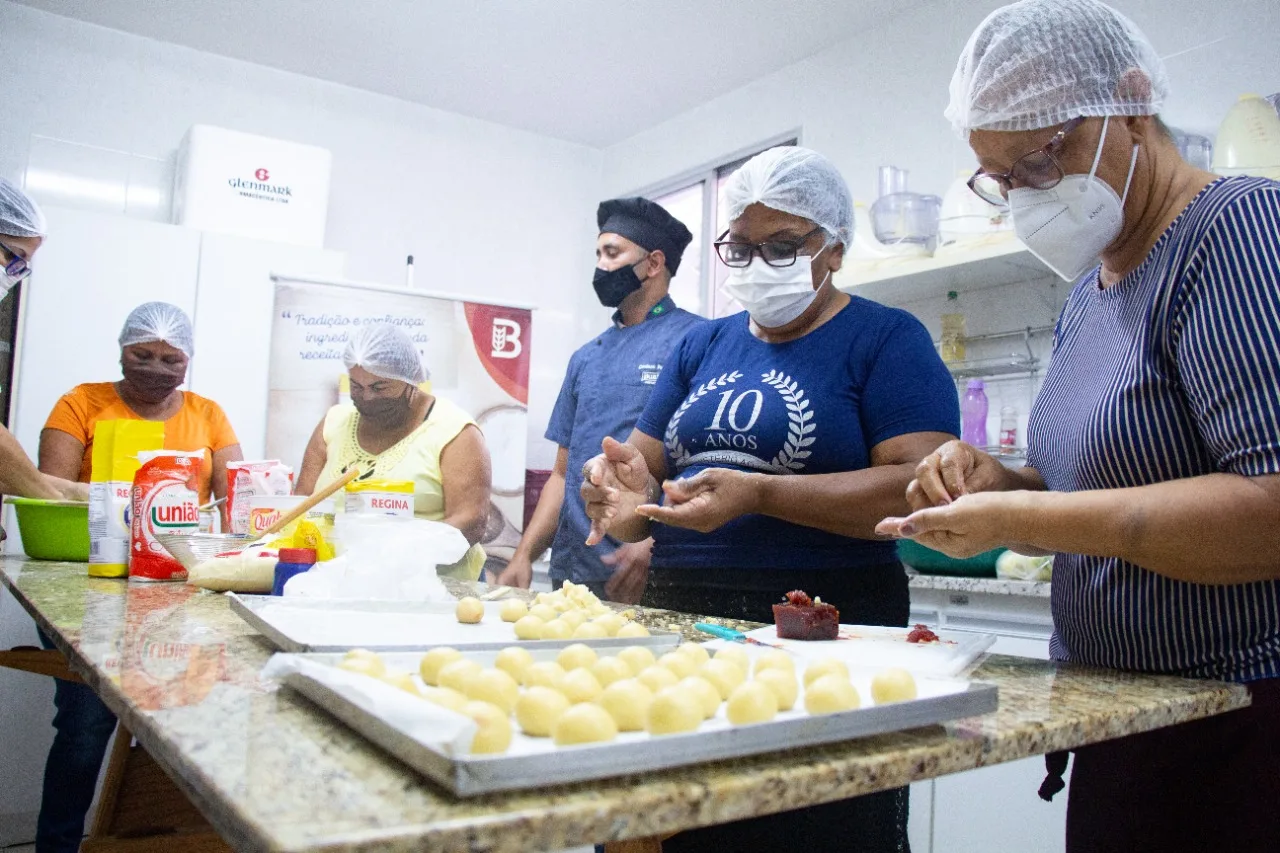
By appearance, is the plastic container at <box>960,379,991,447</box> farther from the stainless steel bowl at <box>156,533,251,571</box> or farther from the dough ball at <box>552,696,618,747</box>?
the dough ball at <box>552,696,618,747</box>

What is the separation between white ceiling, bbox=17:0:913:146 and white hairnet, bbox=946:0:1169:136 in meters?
2.99

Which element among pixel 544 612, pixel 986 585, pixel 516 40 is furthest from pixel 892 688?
pixel 516 40

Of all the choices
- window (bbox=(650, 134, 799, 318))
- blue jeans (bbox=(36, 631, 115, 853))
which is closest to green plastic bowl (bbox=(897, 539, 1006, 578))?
window (bbox=(650, 134, 799, 318))

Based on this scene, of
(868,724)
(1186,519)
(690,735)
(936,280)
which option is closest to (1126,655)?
(1186,519)

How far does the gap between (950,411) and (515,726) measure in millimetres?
987

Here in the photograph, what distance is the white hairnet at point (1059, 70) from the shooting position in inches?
39.2

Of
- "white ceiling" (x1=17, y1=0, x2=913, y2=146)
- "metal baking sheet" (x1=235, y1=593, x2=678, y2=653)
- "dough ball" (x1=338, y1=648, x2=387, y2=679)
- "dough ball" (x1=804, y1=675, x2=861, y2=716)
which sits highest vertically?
"white ceiling" (x1=17, y1=0, x2=913, y2=146)

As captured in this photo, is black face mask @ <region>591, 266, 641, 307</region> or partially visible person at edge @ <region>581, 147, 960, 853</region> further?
black face mask @ <region>591, 266, 641, 307</region>

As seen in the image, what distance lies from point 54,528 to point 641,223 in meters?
1.73

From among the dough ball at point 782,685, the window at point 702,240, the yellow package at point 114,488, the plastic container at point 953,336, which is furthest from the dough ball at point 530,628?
the window at point 702,240

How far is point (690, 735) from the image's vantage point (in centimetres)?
55

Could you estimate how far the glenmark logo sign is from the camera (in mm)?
3871

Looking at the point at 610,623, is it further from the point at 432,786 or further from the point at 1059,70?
the point at 1059,70

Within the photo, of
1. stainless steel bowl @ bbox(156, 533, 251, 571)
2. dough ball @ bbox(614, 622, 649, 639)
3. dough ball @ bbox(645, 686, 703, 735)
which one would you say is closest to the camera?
dough ball @ bbox(645, 686, 703, 735)
